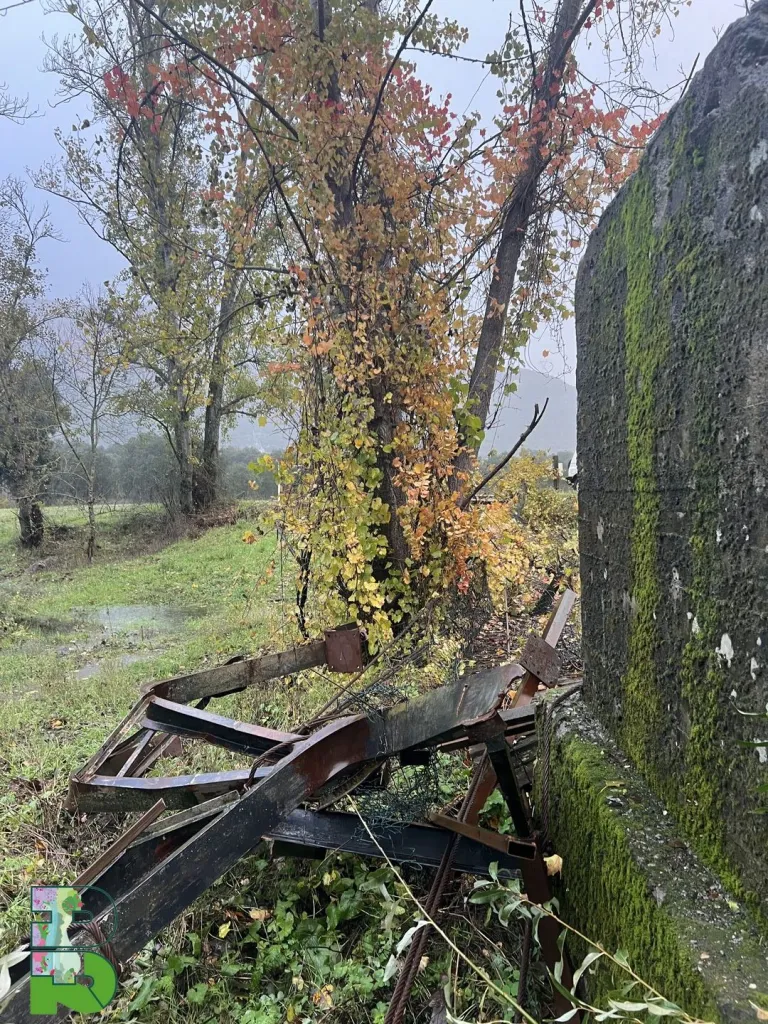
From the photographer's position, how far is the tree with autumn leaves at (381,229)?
15.1 ft

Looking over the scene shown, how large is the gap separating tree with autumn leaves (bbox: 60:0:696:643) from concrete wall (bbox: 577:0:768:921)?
3028mm

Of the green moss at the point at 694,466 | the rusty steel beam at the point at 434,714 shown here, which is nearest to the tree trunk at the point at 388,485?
the rusty steel beam at the point at 434,714

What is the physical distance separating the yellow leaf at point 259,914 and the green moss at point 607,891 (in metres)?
1.27

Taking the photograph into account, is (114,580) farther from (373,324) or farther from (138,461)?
(138,461)

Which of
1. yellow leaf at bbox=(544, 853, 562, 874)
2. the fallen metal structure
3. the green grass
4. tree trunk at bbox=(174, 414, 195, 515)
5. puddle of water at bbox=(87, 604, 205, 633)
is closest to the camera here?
the fallen metal structure

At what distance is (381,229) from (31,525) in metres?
17.2

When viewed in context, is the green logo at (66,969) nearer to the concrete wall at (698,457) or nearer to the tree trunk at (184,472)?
the concrete wall at (698,457)

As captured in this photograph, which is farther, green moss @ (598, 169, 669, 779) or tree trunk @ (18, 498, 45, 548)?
tree trunk @ (18, 498, 45, 548)

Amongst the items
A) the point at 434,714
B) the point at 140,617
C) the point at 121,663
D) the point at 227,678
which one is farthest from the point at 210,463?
the point at 434,714

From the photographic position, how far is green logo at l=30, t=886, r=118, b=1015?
141cm

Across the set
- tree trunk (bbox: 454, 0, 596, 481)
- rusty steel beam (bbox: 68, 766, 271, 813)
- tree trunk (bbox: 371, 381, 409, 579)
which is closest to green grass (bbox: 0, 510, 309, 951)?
rusty steel beam (bbox: 68, 766, 271, 813)

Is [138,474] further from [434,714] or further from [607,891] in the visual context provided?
[607,891]

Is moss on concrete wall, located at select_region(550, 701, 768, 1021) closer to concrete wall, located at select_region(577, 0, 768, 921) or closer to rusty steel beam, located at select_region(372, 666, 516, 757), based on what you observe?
concrete wall, located at select_region(577, 0, 768, 921)

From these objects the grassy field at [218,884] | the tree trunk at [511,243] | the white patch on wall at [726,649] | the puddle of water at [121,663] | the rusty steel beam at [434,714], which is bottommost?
the puddle of water at [121,663]
